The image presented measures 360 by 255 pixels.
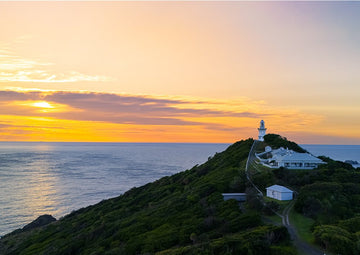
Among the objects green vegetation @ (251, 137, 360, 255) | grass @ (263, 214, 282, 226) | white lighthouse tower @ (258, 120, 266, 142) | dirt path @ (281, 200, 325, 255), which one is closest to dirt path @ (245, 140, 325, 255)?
dirt path @ (281, 200, 325, 255)

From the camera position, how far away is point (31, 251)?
3572 centimetres

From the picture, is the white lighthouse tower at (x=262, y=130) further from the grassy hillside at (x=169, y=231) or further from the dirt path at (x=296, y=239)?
the dirt path at (x=296, y=239)

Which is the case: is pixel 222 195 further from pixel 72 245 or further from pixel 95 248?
pixel 72 245

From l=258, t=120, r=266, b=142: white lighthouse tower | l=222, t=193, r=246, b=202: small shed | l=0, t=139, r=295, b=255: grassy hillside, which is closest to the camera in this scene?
l=0, t=139, r=295, b=255: grassy hillside

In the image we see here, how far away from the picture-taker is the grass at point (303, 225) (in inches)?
817

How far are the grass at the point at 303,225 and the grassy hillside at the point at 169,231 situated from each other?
6.32 feet

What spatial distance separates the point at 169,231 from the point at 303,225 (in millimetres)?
11090

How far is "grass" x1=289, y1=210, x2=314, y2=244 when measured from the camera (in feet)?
68.1

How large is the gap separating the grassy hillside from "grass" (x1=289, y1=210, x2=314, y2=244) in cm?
193

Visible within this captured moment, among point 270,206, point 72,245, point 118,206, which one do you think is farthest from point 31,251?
point 270,206

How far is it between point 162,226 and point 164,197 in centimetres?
1811

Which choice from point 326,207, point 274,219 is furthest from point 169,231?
point 326,207

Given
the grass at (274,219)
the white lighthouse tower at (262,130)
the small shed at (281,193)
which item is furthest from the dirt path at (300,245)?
the white lighthouse tower at (262,130)

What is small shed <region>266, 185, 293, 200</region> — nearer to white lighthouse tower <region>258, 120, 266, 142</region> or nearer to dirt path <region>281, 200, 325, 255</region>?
dirt path <region>281, 200, 325, 255</region>
